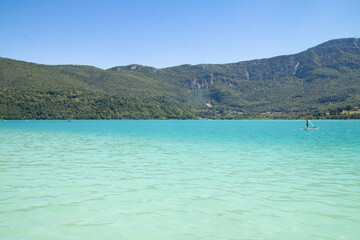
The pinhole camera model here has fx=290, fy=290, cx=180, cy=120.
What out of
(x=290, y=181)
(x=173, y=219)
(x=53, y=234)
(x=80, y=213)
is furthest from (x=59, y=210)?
(x=290, y=181)

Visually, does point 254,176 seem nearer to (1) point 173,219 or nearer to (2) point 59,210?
(1) point 173,219

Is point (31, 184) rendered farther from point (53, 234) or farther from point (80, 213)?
point (53, 234)

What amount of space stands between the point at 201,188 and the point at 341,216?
228 inches

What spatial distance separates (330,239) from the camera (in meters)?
7.81

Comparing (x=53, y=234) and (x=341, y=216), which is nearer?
(x=53, y=234)

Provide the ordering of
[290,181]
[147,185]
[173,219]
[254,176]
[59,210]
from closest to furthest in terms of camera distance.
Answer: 1. [173,219]
2. [59,210]
3. [147,185]
4. [290,181]
5. [254,176]

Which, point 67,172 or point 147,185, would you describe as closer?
point 147,185

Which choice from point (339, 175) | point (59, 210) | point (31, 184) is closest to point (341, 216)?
point (339, 175)

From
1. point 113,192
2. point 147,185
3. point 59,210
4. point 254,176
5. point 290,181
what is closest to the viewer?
point 59,210

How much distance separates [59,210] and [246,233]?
20.9ft

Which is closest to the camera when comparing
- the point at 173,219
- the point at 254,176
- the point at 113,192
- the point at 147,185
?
the point at 173,219

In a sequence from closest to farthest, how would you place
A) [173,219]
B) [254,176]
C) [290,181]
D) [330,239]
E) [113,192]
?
1. [330,239]
2. [173,219]
3. [113,192]
4. [290,181]
5. [254,176]

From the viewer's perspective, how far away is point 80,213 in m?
9.82

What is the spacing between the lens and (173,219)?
934 cm
